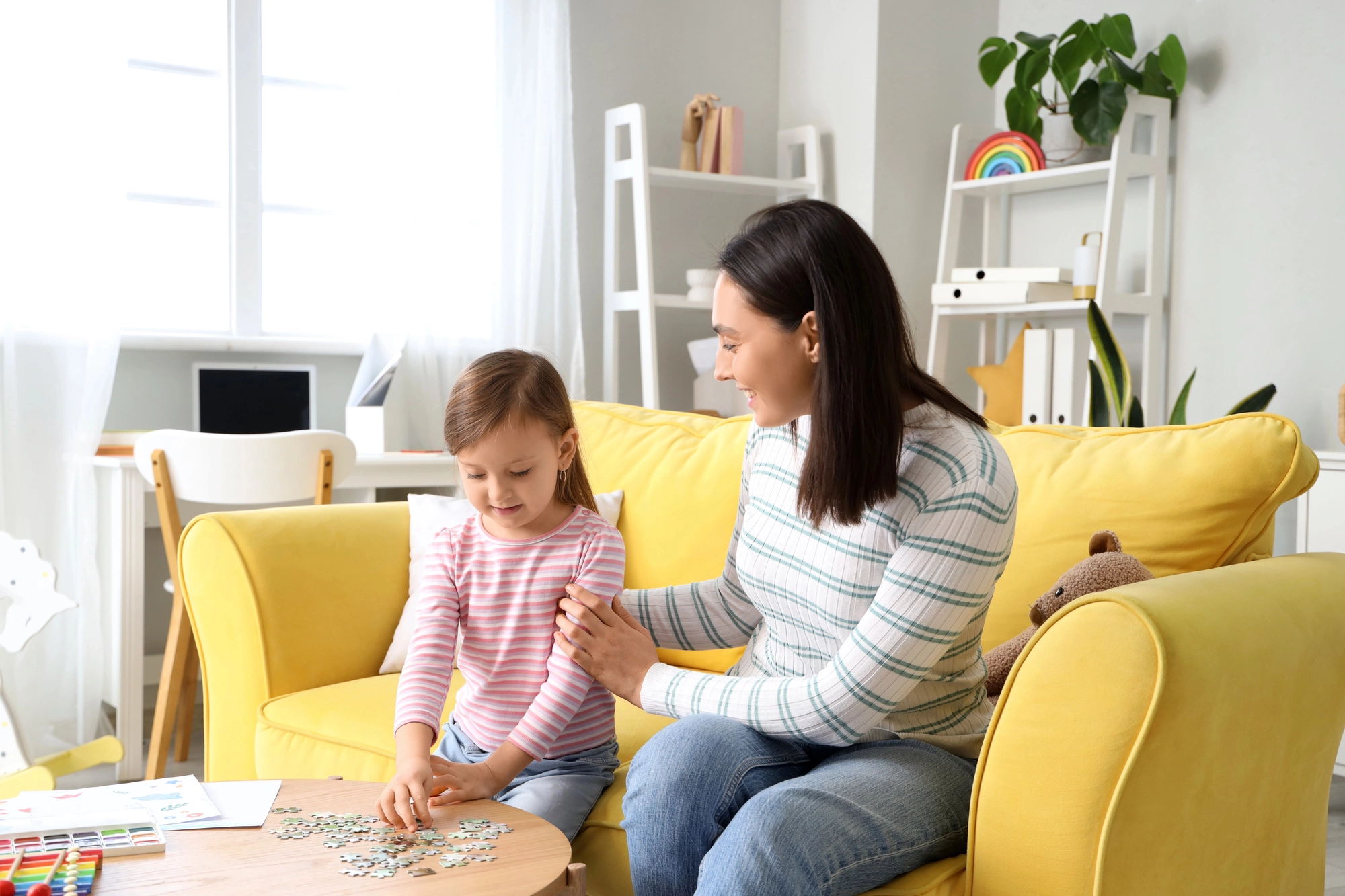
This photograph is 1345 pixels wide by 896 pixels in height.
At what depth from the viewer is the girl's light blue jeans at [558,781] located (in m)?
1.29

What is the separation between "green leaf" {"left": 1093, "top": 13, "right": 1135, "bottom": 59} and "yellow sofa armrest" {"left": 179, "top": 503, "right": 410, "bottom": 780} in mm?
2335

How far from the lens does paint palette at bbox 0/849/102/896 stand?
0.90 m

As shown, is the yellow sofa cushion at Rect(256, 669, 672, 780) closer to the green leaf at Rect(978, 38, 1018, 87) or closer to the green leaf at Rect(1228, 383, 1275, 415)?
the green leaf at Rect(1228, 383, 1275, 415)

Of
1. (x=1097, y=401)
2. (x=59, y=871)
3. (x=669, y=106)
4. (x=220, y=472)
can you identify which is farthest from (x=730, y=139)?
(x=59, y=871)

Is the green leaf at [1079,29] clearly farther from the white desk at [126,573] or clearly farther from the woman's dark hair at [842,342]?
the woman's dark hair at [842,342]

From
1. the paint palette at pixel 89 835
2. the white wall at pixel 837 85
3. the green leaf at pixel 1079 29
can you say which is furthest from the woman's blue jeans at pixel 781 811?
the white wall at pixel 837 85

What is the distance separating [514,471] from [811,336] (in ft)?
1.26

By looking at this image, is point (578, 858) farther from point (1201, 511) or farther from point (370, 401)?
point (370, 401)

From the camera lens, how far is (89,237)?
2844mm

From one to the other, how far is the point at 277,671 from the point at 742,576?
32.1 inches

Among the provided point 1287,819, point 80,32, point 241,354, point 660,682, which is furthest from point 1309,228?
point 80,32

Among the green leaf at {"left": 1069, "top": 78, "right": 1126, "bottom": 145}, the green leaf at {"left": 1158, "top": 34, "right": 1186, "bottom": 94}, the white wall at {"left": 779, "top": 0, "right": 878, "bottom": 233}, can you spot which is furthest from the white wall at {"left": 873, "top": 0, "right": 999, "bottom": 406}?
the green leaf at {"left": 1158, "top": 34, "right": 1186, "bottom": 94}

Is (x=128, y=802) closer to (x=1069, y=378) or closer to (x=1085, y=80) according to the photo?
(x=1069, y=378)

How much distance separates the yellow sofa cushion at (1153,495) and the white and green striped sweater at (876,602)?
284mm
